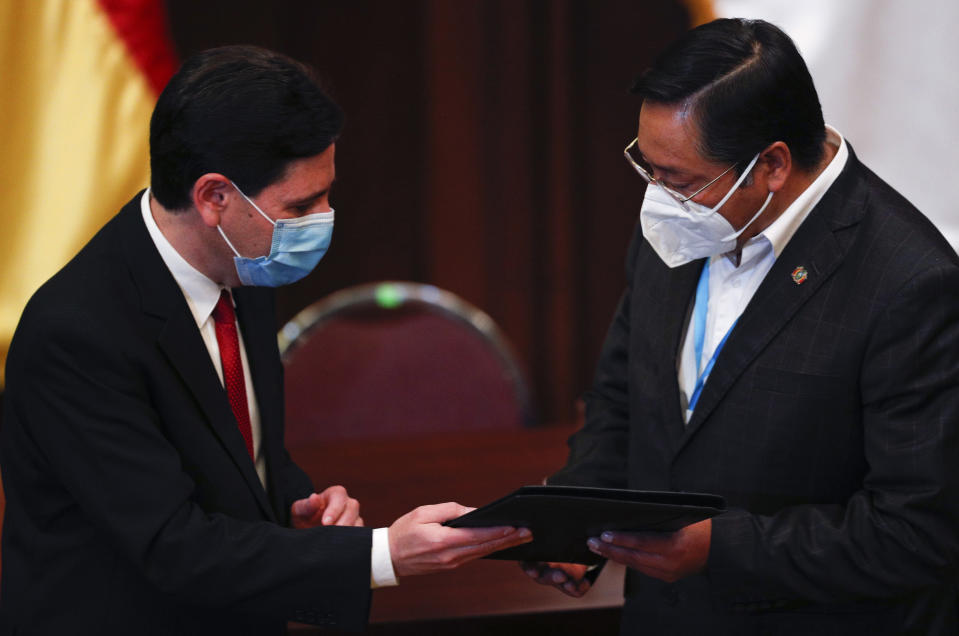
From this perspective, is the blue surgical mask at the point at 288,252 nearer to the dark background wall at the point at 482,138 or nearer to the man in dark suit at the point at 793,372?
the man in dark suit at the point at 793,372

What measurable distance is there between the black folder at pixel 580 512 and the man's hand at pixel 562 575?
0.18 meters

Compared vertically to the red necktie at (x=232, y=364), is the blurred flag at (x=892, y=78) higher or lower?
higher

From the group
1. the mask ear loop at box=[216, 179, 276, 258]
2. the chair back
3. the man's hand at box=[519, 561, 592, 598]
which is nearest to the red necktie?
the mask ear loop at box=[216, 179, 276, 258]

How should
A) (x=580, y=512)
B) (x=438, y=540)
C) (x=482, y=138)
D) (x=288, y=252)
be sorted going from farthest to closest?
(x=482, y=138) < (x=288, y=252) < (x=438, y=540) < (x=580, y=512)

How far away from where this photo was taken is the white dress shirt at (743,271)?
1690 millimetres

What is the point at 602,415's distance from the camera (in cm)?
204

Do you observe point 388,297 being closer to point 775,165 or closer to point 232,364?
point 232,364

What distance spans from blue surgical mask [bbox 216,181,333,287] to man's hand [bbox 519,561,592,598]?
0.68m

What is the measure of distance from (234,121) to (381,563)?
72 centimetres

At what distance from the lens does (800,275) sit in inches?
65.2

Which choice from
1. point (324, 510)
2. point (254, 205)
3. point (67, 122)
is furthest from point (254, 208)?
point (67, 122)

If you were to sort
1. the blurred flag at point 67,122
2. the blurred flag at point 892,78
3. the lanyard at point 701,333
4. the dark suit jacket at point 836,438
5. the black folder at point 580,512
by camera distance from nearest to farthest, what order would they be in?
the black folder at point 580,512, the dark suit jacket at point 836,438, the lanyard at point 701,333, the blurred flag at point 67,122, the blurred flag at point 892,78

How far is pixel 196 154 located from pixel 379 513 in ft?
3.49

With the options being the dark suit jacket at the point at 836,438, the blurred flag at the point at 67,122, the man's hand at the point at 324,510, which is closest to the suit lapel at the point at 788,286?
the dark suit jacket at the point at 836,438
